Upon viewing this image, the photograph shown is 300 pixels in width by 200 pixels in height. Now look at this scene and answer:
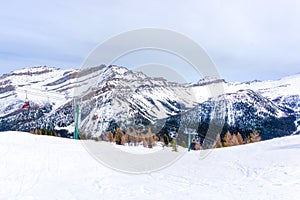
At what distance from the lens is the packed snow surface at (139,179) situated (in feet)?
30.7

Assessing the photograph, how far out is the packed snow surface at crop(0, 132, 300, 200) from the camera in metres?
9.36

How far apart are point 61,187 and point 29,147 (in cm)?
759

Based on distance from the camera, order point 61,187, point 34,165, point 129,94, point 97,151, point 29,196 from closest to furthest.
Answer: point 29,196 → point 61,187 → point 34,165 → point 97,151 → point 129,94

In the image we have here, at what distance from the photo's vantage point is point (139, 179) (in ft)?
38.5

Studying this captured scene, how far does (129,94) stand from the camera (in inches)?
3027

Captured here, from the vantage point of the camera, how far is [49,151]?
16547 millimetres

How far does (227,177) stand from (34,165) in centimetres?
838

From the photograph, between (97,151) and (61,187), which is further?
(97,151)

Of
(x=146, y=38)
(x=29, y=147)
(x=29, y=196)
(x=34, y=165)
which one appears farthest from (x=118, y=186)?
(x=29, y=147)

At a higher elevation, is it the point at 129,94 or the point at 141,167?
the point at 129,94


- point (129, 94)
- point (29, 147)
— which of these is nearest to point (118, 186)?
point (29, 147)

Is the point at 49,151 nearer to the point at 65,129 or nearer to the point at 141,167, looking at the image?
the point at 141,167

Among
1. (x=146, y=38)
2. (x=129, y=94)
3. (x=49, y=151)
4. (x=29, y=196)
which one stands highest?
(x=129, y=94)

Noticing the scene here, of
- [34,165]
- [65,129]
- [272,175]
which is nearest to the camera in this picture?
[272,175]
